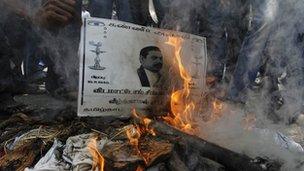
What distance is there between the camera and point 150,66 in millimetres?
4043

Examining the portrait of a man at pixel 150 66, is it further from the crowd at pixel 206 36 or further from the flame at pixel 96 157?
the flame at pixel 96 157

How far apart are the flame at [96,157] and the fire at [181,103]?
3.26ft

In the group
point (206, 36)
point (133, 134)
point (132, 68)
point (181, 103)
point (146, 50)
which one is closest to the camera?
point (133, 134)

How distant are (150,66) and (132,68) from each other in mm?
210

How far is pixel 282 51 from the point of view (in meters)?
5.70

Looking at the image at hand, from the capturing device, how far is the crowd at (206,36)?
15.6ft

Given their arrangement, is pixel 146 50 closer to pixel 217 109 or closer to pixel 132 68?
pixel 132 68

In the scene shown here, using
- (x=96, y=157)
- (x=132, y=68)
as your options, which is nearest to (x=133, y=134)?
(x=96, y=157)

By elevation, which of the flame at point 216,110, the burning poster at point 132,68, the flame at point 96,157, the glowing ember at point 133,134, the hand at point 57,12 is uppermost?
the hand at point 57,12

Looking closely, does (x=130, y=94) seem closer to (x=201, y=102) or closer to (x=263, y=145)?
(x=201, y=102)

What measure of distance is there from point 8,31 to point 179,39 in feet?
7.02

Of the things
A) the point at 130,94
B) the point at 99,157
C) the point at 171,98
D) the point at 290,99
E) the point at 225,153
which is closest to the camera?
the point at 99,157

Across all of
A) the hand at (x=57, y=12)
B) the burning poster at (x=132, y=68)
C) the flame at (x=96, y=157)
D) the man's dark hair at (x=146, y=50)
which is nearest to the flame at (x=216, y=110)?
the burning poster at (x=132, y=68)

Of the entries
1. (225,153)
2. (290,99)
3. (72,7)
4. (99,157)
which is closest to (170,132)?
(225,153)
